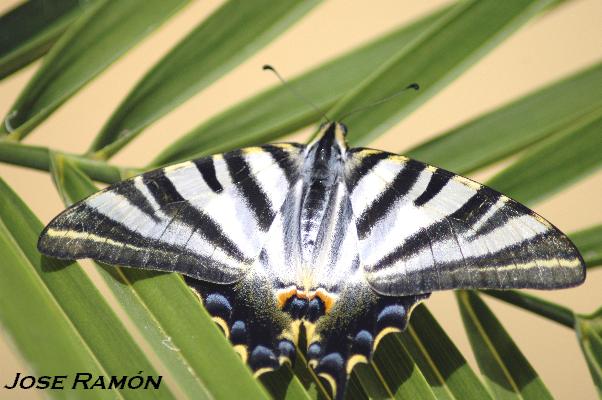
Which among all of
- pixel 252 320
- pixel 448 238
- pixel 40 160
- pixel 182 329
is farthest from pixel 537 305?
pixel 40 160

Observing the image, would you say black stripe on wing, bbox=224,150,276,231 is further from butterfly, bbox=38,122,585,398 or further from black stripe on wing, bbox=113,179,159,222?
black stripe on wing, bbox=113,179,159,222

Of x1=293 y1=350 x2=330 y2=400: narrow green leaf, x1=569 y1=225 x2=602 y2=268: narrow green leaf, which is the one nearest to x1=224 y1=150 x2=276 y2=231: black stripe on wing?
x1=293 y1=350 x2=330 y2=400: narrow green leaf

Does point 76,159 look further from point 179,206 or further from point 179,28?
Answer: point 179,28

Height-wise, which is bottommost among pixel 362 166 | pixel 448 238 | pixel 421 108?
pixel 421 108

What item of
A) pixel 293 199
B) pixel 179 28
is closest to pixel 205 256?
pixel 293 199

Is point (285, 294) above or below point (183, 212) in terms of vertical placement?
below

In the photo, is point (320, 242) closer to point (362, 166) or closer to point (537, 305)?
point (362, 166)
